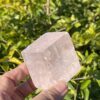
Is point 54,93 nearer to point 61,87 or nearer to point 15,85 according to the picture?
point 61,87

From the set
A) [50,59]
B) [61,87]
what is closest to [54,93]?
[61,87]

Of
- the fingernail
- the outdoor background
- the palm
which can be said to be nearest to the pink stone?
the fingernail

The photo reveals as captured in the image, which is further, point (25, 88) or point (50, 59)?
point (25, 88)

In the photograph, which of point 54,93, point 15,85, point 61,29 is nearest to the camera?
point 54,93

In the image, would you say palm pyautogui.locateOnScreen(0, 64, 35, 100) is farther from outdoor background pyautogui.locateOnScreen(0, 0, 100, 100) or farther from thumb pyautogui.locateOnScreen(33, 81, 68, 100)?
thumb pyautogui.locateOnScreen(33, 81, 68, 100)

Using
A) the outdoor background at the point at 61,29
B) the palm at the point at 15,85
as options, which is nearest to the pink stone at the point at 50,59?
the palm at the point at 15,85

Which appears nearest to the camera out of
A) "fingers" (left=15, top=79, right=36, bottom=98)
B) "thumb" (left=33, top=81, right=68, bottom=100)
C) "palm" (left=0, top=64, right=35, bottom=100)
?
"thumb" (left=33, top=81, right=68, bottom=100)
